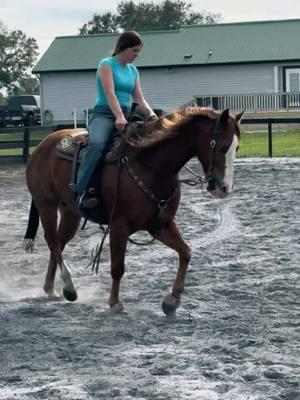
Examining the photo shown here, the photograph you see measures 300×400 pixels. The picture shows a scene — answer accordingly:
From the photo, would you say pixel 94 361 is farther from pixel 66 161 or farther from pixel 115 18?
pixel 115 18

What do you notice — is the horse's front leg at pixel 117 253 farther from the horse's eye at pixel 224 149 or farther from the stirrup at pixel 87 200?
the horse's eye at pixel 224 149

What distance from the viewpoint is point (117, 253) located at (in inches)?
255

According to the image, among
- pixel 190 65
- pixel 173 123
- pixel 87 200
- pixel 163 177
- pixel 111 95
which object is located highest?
pixel 190 65

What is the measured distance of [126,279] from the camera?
7.70 metres

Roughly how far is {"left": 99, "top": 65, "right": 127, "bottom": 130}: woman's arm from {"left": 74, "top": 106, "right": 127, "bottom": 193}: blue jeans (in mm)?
216

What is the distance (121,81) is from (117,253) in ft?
4.87

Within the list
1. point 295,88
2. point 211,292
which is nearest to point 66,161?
point 211,292

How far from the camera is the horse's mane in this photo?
20.4ft

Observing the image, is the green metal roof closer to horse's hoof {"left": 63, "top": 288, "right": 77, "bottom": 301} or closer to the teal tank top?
the teal tank top

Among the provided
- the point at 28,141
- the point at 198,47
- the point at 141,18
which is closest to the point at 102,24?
the point at 141,18

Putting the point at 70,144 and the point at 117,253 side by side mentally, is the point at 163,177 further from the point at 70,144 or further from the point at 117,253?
the point at 70,144

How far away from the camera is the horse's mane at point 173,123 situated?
245 inches

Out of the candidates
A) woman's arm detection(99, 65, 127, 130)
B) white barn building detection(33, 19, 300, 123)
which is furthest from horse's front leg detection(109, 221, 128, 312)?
white barn building detection(33, 19, 300, 123)

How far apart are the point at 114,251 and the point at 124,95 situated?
138 centimetres
